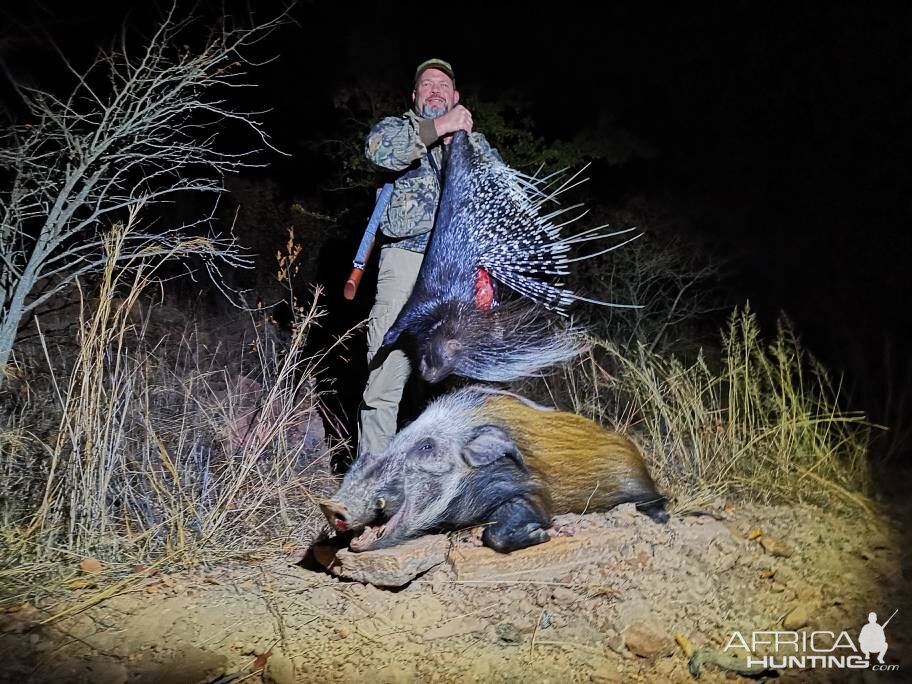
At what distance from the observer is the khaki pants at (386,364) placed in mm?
2637

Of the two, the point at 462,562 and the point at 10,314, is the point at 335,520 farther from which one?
the point at 10,314

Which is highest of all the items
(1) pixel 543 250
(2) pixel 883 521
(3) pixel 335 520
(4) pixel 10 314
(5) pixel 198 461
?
(4) pixel 10 314

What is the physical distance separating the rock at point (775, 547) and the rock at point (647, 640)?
63cm

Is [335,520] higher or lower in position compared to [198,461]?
lower

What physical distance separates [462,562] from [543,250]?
1.10 m

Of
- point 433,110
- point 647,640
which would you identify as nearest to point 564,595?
point 647,640

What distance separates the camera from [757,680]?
1.74m

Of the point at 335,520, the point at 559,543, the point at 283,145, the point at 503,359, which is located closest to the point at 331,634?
the point at 335,520

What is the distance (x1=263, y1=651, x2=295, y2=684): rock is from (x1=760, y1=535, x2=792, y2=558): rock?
5.08 ft

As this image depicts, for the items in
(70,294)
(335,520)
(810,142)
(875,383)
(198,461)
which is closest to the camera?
(335,520)

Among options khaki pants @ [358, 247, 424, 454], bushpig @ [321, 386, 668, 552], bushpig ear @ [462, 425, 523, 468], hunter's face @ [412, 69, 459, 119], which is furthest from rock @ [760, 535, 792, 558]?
hunter's face @ [412, 69, 459, 119]

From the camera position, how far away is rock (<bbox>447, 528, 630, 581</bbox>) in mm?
2047

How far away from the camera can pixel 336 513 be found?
80.0 inches

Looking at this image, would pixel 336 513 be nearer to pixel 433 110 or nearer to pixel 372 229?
pixel 372 229
